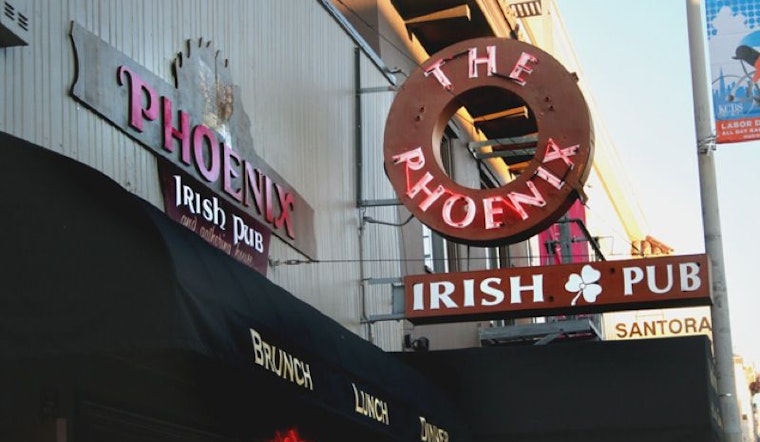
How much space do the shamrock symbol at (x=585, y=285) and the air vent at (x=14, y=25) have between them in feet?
19.2

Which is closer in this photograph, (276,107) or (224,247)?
(224,247)

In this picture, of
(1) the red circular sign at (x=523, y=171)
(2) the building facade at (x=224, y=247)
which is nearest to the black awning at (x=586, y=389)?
(2) the building facade at (x=224, y=247)

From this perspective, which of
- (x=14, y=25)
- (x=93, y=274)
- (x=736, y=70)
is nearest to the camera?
(x=93, y=274)

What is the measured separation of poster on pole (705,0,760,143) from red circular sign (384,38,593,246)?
127 centimetres

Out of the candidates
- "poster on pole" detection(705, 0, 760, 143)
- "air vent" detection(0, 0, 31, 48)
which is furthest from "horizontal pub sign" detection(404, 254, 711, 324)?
"air vent" detection(0, 0, 31, 48)

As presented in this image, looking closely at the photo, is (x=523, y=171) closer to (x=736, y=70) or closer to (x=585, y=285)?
(x=585, y=285)

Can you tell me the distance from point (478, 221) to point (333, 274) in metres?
1.49

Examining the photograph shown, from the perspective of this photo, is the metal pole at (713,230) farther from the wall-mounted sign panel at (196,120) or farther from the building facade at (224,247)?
the wall-mounted sign panel at (196,120)

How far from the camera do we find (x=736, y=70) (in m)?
11.5

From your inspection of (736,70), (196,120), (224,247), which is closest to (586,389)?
(736,70)

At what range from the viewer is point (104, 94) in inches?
301

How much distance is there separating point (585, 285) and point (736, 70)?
2454 millimetres

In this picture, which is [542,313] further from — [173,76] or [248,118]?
[173,76]

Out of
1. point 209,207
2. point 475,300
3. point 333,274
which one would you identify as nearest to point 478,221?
point 475,300
